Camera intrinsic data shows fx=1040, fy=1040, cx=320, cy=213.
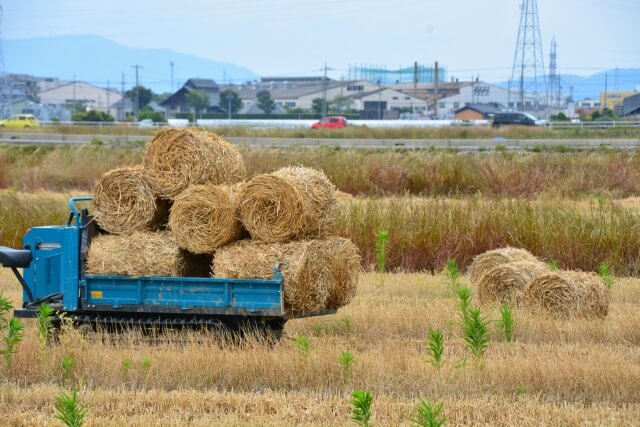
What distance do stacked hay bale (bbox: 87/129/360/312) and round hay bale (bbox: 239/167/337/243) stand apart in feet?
0.03

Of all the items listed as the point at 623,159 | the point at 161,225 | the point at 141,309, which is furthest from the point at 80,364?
the point at 623,159

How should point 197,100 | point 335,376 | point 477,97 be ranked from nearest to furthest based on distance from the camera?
1. point 335,376
2. point 197,100
3. point 477,97

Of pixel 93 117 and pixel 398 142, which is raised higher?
A: pixel 93 117

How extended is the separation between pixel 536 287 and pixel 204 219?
4569 mm

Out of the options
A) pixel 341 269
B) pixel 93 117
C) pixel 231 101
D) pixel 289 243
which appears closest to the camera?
pixel 289 243

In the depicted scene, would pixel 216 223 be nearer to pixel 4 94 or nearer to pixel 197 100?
pixel 4 94

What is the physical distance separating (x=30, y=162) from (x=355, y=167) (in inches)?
469

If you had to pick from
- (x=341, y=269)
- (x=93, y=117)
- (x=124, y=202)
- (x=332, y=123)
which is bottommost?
(x=341, y=269)

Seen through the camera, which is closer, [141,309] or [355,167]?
[141,309]

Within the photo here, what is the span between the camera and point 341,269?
11.4 meters

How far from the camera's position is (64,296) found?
11.6 meters

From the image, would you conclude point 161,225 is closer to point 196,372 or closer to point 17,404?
point 196,372

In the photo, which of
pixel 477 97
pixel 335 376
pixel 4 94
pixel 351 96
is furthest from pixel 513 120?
pixel 477 97

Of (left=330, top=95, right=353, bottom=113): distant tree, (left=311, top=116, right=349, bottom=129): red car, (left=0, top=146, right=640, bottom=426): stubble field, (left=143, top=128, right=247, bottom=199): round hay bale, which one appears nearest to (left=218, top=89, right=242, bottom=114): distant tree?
Answer: (left=330, top=95, right=353, bottom=113): distant tree
